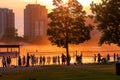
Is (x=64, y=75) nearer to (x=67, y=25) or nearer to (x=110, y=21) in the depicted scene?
(x=110, y=21)

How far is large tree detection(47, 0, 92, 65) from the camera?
197ft

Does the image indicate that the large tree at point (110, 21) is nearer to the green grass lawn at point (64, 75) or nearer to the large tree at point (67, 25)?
the large tree at point (67, 25)

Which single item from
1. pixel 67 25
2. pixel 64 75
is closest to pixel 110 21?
pixel 67 25

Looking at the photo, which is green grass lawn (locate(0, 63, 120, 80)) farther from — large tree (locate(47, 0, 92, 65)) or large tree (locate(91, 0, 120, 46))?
large tree (locate(47, 0, 92, 65))

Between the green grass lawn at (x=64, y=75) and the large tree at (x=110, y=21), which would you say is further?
the large tree at (x=110, y=21)

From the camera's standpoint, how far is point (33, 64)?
55.5 m

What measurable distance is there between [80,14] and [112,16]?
8.59 meters

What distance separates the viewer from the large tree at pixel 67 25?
6019 cm

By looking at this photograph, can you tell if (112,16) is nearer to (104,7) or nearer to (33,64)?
(104,7)

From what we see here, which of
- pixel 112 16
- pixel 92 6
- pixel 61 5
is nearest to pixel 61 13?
pixel 61 5

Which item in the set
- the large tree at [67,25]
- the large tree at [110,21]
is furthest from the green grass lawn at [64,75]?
the large tree at [67,25]

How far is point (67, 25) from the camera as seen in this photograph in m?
60.9

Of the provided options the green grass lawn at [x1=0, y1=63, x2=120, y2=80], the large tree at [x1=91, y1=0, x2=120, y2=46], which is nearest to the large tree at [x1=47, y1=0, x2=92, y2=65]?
the large tree at [x1=91, y1=0, x2=120, y2=46]

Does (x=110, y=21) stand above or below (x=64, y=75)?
above
